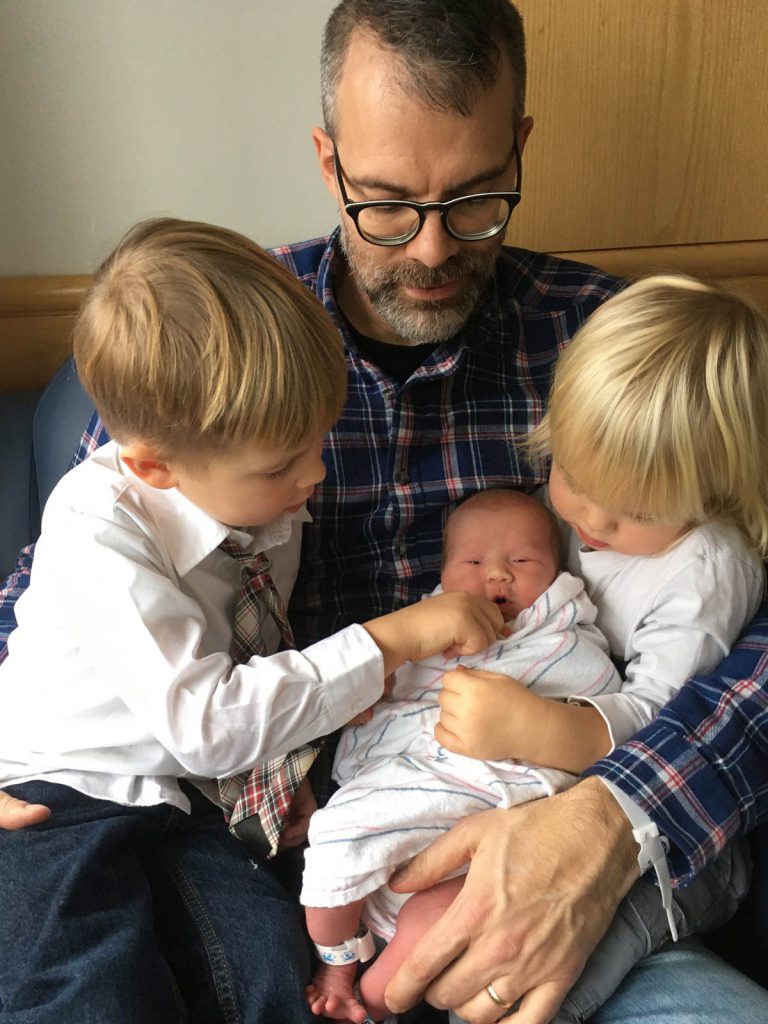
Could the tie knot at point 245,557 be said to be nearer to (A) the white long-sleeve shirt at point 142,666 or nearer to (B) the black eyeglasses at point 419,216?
(A) the white long-sleeve shirt at point 142,666

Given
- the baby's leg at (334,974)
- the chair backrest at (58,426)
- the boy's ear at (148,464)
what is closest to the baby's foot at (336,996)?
the baby's leg at (334,974)

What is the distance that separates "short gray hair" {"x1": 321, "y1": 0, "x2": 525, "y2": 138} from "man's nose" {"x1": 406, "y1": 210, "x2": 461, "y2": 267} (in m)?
0.15

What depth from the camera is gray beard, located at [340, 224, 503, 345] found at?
4.66 ft

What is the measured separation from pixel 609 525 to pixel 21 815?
810 mm

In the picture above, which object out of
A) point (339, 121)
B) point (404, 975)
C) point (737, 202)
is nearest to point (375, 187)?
point (339, 121)

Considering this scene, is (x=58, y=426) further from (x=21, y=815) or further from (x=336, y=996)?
(x=336, y=996)

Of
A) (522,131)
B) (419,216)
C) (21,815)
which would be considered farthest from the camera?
(522,131)

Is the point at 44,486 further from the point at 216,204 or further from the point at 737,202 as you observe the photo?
the point at 737,202

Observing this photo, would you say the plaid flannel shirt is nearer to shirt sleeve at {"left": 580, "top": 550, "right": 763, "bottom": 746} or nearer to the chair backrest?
the chair backrest

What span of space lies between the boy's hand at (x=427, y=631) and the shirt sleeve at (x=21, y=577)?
22.3 inches

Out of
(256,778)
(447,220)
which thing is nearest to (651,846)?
(256,778)

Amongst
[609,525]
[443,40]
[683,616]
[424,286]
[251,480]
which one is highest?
[443,40]

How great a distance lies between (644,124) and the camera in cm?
173

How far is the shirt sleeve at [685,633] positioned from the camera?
1253mm
